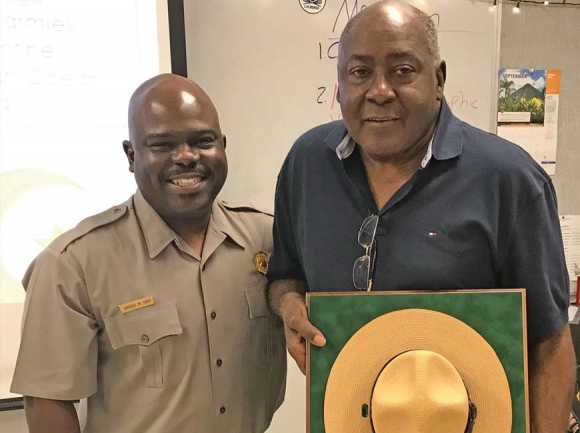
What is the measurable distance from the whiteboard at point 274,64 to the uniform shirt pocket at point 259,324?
64cm

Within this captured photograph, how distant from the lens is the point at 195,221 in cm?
120

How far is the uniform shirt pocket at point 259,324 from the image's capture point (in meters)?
1.23

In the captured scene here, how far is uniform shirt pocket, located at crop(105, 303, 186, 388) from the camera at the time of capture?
3.65ft

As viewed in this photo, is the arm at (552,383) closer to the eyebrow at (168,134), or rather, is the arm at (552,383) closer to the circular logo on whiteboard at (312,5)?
the eyebrow at (168,134)

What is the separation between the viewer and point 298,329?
3.18 ft

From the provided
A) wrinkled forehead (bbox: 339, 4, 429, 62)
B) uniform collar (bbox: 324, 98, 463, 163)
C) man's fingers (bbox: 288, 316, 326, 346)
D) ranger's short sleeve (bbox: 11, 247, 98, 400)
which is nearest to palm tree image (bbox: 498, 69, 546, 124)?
uniform collar (bbox: 324, 98, 463, 163)

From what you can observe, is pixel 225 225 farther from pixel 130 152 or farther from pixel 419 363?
pixel 419 363

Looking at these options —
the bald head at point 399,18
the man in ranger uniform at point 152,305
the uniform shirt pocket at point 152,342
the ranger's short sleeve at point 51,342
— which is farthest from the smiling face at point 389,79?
the ranger's short sleeve at point 51,342

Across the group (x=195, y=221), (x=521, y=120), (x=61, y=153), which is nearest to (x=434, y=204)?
A: (x=195, y=221)

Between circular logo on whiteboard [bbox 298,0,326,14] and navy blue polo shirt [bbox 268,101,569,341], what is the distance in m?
0.91

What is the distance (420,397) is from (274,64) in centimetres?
123

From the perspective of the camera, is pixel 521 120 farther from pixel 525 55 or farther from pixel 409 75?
pixel 409 75

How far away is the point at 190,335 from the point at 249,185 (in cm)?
77

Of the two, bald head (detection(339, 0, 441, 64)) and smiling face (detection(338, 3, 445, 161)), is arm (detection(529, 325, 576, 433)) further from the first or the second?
bald head (detection(339, 0, 441, 64))
